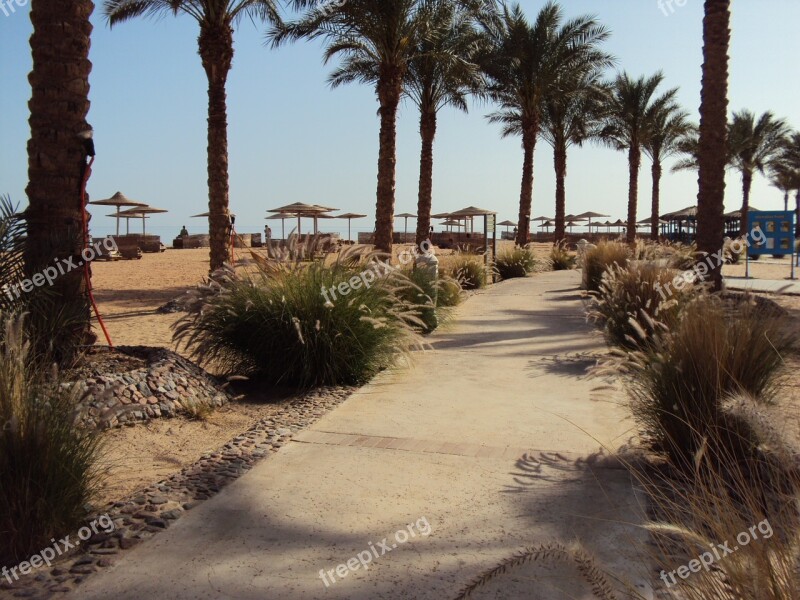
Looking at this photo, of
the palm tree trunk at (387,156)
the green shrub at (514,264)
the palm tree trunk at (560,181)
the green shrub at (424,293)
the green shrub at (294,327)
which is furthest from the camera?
the palm tree trunk at (560,181)

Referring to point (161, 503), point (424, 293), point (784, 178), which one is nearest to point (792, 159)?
point (784, 178)

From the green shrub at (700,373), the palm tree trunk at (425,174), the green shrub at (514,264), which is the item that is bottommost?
the green shrub at (700,373)

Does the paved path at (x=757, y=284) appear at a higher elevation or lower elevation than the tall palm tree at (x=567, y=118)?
lower

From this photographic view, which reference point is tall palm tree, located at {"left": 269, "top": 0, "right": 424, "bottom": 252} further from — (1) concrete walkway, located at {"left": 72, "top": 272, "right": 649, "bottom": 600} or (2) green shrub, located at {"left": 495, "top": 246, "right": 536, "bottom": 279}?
(1) concrete walkway, located at {"left": 72, "top": 272, "right": 649, "bottom": 600}

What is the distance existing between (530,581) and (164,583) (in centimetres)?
151

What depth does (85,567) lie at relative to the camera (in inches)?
117

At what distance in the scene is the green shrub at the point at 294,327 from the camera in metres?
6.45

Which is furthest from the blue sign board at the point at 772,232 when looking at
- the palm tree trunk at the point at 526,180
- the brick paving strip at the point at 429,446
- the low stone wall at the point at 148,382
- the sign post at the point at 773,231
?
the low stone wall at the point at 148,382

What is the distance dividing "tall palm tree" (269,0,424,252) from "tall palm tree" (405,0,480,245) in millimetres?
1331

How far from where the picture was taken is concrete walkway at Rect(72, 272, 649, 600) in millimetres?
2855

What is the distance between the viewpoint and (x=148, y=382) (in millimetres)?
5434

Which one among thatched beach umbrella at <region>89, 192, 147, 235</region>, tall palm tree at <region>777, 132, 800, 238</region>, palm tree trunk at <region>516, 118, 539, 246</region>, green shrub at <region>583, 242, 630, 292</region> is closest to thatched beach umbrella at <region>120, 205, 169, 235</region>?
thatched beach umbrella at <region>89, 192, 147, 235</region>

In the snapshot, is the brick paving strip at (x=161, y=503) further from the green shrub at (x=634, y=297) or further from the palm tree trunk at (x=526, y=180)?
the palm tree trunk at (x=526, y=180)

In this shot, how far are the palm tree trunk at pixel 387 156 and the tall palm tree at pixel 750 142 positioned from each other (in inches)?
1300
